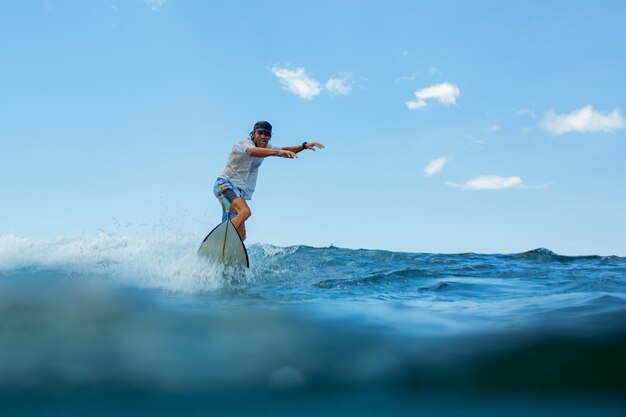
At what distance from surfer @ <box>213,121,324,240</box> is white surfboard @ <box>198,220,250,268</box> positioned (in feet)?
1.24

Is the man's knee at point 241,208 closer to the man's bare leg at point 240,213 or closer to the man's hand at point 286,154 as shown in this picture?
the man's bare leg at point 240,213

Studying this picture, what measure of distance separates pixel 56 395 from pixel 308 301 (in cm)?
260

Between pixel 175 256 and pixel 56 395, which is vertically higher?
pixel 175 256

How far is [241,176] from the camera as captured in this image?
8.24 meters

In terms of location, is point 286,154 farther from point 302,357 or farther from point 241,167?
point 302,357

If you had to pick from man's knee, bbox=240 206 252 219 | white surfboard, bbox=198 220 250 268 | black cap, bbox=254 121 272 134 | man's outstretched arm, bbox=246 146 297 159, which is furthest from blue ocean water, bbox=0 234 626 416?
black cap, bbox=254 121 272 134

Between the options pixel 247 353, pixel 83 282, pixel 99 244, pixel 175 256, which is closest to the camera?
pixel 247 353

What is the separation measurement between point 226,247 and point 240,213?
2.26 ft

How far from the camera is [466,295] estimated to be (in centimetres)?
646

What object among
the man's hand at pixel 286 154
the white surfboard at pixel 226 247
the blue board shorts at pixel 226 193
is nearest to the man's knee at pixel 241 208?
the blue board shorts at pixel 226 193

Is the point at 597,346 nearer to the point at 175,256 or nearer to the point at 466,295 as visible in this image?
the point at 466,295

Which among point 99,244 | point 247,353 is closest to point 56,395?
point 247,353

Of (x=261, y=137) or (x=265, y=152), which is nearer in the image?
(x=265, y=152)

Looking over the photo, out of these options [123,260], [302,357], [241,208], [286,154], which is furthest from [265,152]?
[302,357]
